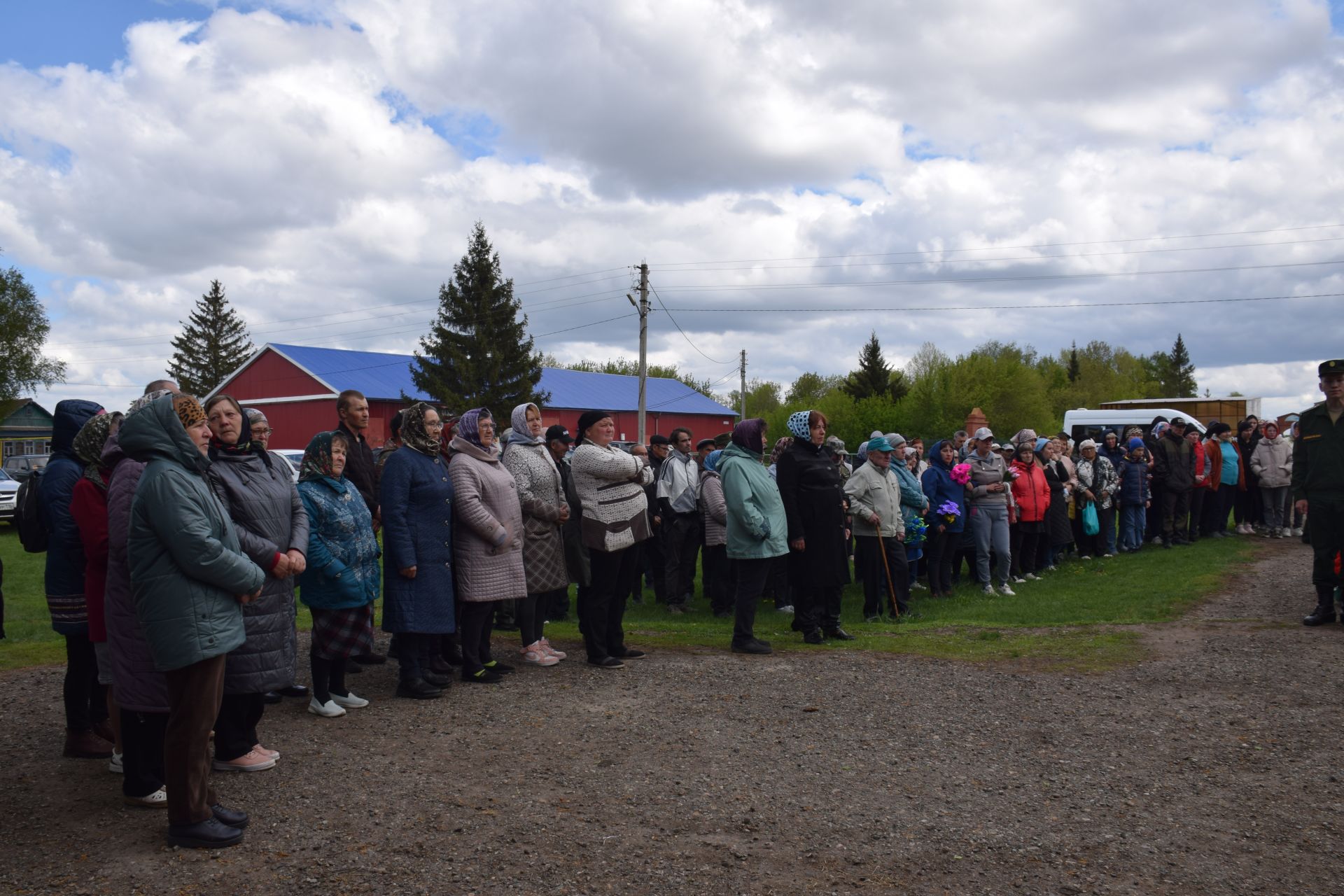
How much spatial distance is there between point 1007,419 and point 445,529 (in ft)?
154

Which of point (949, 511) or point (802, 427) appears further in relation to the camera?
point (949, 511)

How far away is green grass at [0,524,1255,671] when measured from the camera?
26.5 feet

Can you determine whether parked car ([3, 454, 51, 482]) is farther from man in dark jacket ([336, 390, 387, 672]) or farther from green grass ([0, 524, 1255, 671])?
man in dark jacket ([336, 390, 387, 672])

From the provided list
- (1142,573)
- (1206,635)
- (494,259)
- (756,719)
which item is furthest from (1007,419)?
(756,719)

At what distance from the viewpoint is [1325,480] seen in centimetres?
850

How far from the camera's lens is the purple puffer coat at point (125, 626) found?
4258 millimetres

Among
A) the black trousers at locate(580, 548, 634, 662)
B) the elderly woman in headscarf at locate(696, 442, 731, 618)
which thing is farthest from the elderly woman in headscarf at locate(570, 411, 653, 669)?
the elderly woman in headscarf at locate(696, 442, 731, 618)

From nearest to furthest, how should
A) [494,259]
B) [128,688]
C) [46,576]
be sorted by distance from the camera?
1. [128,688]
2. [46,576]
3. [494,259]

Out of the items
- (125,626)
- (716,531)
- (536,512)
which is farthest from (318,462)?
(716,531)

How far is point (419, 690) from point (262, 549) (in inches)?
80.1

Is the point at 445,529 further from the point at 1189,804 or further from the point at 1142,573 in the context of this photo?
the point at 1142,573

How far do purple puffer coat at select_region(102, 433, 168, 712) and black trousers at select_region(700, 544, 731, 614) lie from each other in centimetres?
715

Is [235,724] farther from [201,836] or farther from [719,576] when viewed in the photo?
[719,576]

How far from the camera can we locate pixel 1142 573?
493 inches
